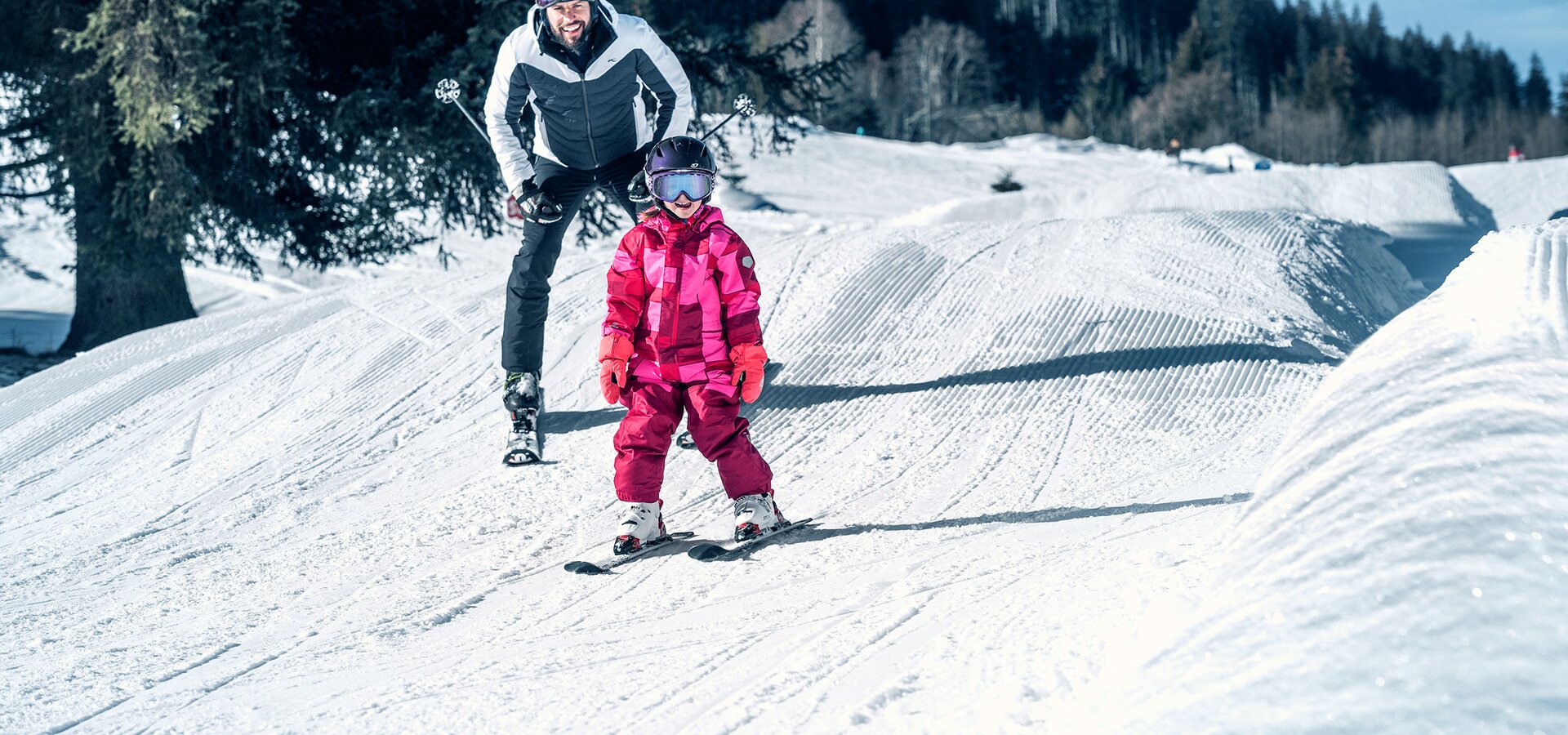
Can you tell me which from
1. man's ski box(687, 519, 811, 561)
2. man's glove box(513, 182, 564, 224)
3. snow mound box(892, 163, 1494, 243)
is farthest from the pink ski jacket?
snow mound box(892, 163, 1494, 243)

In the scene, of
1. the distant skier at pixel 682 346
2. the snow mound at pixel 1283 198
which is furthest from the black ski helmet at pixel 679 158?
the snow mound at pixel 1283 198

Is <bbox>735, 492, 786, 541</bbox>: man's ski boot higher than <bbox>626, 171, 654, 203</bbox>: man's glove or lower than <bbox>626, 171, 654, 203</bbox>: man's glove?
lower

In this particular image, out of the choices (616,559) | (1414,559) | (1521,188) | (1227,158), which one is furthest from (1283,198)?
(1227,158)

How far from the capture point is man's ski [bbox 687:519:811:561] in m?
3.55

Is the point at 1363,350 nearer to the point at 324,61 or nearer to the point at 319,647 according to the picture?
the point at 319,647

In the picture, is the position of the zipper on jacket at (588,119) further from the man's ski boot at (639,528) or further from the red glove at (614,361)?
the man's ski boot at (639,528)

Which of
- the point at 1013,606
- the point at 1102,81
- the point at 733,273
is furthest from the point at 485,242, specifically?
the point at 1102,81

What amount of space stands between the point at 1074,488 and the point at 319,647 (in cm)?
261

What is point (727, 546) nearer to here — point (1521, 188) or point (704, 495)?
point (704, 495)

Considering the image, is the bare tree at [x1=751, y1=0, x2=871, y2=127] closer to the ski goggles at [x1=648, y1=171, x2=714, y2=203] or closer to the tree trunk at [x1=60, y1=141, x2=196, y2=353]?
the tree trunk at [x1=60, y1=141, x2=196, y2=353]

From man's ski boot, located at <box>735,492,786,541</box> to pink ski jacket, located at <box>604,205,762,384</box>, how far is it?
397mm

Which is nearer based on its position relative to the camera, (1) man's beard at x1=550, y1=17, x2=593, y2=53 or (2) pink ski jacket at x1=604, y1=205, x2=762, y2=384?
(2) pink ski jacket at x1=604, y1=205, x2=762, y2=384

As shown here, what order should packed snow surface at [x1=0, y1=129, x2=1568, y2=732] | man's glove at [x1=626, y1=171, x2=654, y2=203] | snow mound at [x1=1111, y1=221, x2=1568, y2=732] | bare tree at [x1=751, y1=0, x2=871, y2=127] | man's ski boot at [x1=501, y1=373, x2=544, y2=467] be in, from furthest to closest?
bare tree at [x1=751, y1=0, x2=871, y2=127] < man's ski boot at [x1=501, y1=373, x2=544, y2=467] < man's glove at [x1=626, y1=171, x2=654, y2=203] < packed snow surface at [x1=0, y1=129, x2=1568, y2=732] < snow mound at [x1=1111, y1=221, x2=1568, y2=732]

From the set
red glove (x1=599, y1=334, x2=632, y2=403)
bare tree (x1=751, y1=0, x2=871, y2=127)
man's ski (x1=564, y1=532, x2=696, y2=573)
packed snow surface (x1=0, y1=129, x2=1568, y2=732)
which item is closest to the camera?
packed snow surface (x1=0, y1=129, x2=1568, y2=732)
